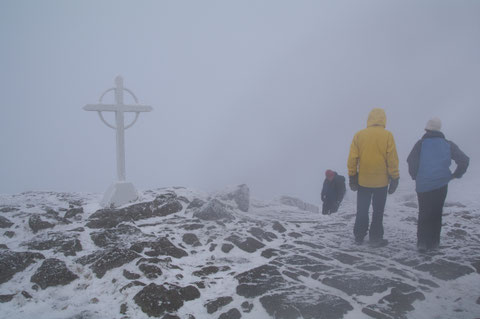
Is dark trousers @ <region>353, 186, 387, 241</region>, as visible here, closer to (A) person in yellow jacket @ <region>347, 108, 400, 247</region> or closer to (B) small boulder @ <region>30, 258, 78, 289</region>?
(A) person in yellow jacket @ <region>347, 108, 400, 247</region>

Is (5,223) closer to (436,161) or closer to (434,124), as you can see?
(436,161)

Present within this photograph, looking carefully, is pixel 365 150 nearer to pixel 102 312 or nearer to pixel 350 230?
pixel 350 230

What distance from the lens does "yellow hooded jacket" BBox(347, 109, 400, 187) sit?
5.66 meters

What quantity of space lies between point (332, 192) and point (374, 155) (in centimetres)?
414

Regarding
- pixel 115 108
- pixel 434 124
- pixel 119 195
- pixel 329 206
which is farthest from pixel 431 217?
pixel 115 108

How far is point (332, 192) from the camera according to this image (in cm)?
965

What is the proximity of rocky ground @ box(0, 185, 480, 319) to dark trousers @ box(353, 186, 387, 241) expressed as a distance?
31 centimetres

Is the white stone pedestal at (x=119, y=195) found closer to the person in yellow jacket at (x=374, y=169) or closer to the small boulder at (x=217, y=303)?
the small boulder at (x=217, y=303)

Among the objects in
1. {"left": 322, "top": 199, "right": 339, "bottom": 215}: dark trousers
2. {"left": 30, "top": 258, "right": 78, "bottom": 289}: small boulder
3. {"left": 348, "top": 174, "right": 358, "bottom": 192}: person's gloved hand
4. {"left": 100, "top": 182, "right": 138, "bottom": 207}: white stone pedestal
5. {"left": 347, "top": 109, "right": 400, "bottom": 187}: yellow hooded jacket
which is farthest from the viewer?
{"left": 322, "top": 199, "right": 339, "bottom": 215}: dark trousers

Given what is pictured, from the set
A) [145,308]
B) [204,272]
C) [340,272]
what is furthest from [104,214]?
[340,272]

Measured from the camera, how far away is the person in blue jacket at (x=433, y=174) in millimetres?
5449

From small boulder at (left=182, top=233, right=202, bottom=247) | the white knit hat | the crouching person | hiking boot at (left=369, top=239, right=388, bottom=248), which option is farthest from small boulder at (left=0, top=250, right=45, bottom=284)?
the crouching person

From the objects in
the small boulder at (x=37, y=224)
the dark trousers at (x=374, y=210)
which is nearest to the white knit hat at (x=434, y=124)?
the dark trousers at (x=374, y=210)

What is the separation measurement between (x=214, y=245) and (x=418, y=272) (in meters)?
3.37
